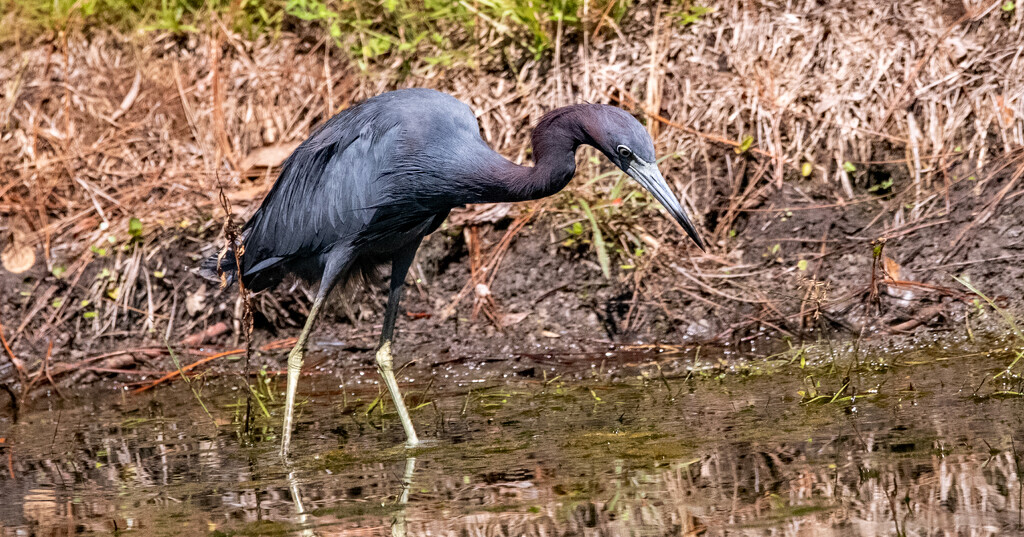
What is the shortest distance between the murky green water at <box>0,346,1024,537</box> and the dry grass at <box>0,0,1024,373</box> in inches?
48.9

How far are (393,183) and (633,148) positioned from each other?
101cm

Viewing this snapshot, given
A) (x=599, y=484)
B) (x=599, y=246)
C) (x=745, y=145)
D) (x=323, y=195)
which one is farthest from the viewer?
(x=745, y=145)

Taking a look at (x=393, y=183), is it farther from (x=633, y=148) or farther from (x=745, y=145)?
(x=745, y=145)

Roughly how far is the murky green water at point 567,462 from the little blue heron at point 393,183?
1.14 feet

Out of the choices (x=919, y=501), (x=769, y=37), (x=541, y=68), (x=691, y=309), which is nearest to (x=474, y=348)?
(x=691, y=309)

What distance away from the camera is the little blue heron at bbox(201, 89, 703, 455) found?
12.9 feet

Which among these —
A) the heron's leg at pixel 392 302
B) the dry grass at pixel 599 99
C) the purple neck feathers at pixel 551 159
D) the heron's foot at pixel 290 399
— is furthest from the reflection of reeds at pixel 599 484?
the dry grass at pixel 599 99

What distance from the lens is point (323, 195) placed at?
4422mm

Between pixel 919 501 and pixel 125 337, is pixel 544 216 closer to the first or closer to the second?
pixel 125 337

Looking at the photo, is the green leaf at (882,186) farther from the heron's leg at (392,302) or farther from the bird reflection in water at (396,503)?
the bird reflection in water at (396,503)

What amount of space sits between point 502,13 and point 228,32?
2026mm

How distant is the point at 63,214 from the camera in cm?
646

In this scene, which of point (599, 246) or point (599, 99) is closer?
point (599, 246)

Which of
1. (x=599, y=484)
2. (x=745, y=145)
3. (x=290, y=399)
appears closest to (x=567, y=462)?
(x=599, y=484)
